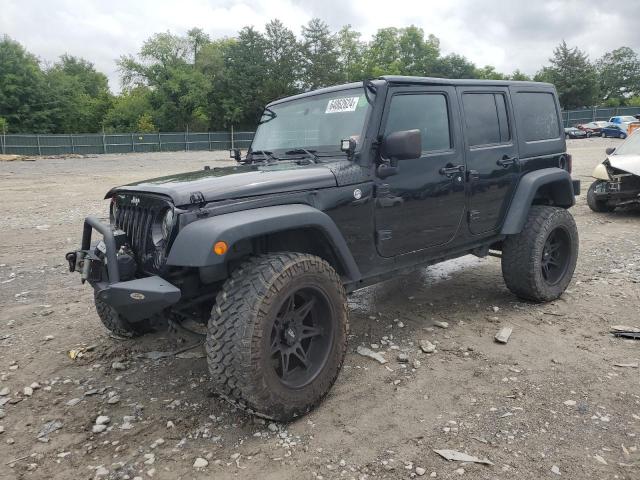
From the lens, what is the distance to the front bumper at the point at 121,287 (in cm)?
257

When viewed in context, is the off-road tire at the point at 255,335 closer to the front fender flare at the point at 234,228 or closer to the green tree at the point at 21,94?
the front fender flare at the point at 234,228

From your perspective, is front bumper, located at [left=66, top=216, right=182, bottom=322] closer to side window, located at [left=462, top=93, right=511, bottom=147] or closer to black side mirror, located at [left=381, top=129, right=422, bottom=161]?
black side mirror, located at [left=381, top=129, right=422, bottom=161]

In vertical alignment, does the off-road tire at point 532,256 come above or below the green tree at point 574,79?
below

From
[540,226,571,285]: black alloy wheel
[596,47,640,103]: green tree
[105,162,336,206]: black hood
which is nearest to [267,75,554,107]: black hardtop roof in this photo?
[105,162,336,206]: black hood

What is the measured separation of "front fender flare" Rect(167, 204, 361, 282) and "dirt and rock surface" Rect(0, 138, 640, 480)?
1027 millimetres

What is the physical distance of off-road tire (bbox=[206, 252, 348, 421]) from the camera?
2.61 meters

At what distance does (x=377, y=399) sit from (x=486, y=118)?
259 cm

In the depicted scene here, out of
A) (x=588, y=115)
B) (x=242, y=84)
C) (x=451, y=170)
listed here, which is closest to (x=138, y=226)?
(x=451, y=170)

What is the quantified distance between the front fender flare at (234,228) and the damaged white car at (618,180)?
300 inches

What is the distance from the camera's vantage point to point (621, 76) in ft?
248

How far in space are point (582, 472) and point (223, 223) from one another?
215 centimetres

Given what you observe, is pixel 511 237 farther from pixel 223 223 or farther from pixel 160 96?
pixel 160 96

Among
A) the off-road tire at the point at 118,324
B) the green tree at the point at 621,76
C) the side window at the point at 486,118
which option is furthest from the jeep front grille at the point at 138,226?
the green tree at the point at 621,76

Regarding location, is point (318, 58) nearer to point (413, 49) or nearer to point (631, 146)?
point (413, 49)
